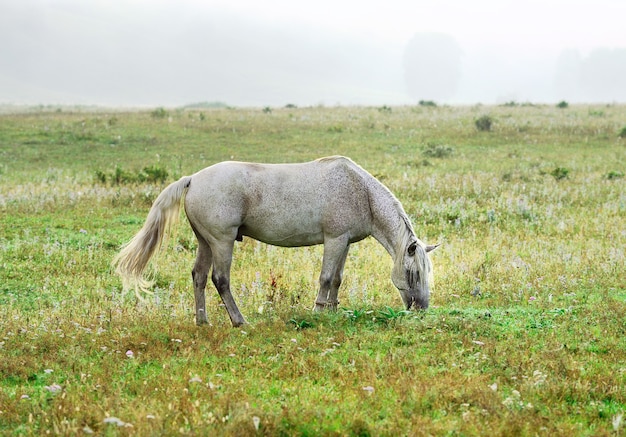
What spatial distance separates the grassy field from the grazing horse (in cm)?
52

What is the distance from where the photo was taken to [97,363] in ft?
24.9

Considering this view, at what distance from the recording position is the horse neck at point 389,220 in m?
9.34

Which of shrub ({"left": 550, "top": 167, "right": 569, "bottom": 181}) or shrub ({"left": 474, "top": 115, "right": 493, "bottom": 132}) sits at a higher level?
shrub ({"left": 474, "top": 115, "right": 493, "bottom": 132})

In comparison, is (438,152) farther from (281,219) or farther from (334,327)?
(334,327)

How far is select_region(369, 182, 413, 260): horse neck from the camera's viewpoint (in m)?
9.34

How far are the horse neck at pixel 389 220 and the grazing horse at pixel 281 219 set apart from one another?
0.5 inches

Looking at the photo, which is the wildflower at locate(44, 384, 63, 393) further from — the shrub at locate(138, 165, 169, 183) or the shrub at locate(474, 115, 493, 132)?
the shrub at locate(474, 115, 493, 132)

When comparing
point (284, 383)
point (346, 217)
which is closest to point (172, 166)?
point (346, 217)

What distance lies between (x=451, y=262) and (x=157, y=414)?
7.59 metres

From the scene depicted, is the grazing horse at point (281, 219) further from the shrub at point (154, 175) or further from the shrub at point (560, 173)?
the shrub at point (560, 173)

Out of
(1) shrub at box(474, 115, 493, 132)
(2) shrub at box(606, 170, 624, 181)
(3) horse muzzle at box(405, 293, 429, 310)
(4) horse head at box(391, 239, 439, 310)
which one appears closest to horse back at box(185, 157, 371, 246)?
(4) horse head at box(391, 239, 439, 310)

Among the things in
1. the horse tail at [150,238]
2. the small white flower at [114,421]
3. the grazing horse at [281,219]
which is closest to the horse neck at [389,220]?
the grazing horse at [281,219]

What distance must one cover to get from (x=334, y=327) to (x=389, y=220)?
164 cm

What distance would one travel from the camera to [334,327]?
8.70m
